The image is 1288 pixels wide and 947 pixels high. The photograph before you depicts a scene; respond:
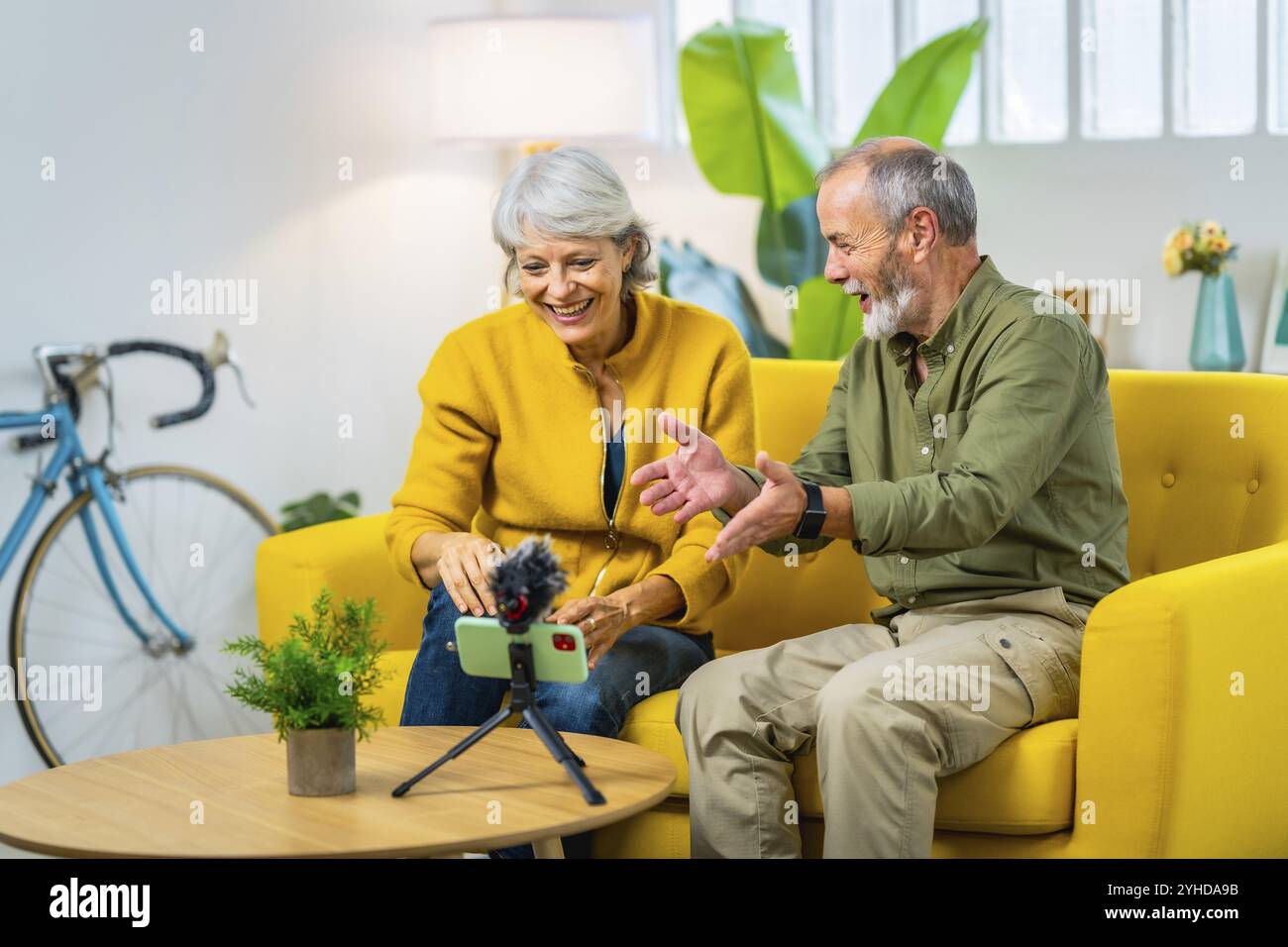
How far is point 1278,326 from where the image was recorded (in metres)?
3.93

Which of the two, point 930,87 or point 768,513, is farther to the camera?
point 930,87

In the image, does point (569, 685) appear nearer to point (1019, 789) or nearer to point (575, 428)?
point (575, 428)

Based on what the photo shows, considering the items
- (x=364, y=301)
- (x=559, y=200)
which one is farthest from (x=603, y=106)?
(x=559, y=200)

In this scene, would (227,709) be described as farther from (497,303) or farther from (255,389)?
(497,303)

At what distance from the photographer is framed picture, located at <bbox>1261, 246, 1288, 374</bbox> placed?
392 cm

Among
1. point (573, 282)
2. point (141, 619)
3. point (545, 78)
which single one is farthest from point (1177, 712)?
point (545, 78)

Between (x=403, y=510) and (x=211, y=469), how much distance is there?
1.36 meters

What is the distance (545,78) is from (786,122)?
0.74 metres

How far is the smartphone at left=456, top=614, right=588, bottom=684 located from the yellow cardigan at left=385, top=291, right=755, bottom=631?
0.49m

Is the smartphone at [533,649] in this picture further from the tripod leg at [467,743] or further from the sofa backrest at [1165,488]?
the sofa backrest at [1165,488]

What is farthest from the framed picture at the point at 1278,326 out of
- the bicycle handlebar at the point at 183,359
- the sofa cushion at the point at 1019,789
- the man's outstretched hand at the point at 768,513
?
the bicycle handlebar at the point at 183,359

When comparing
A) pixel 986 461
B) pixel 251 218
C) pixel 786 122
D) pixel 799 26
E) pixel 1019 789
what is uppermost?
pixel 799 26

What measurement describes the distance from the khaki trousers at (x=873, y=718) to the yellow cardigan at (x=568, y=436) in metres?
0.26

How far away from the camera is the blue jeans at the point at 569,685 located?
214cm
